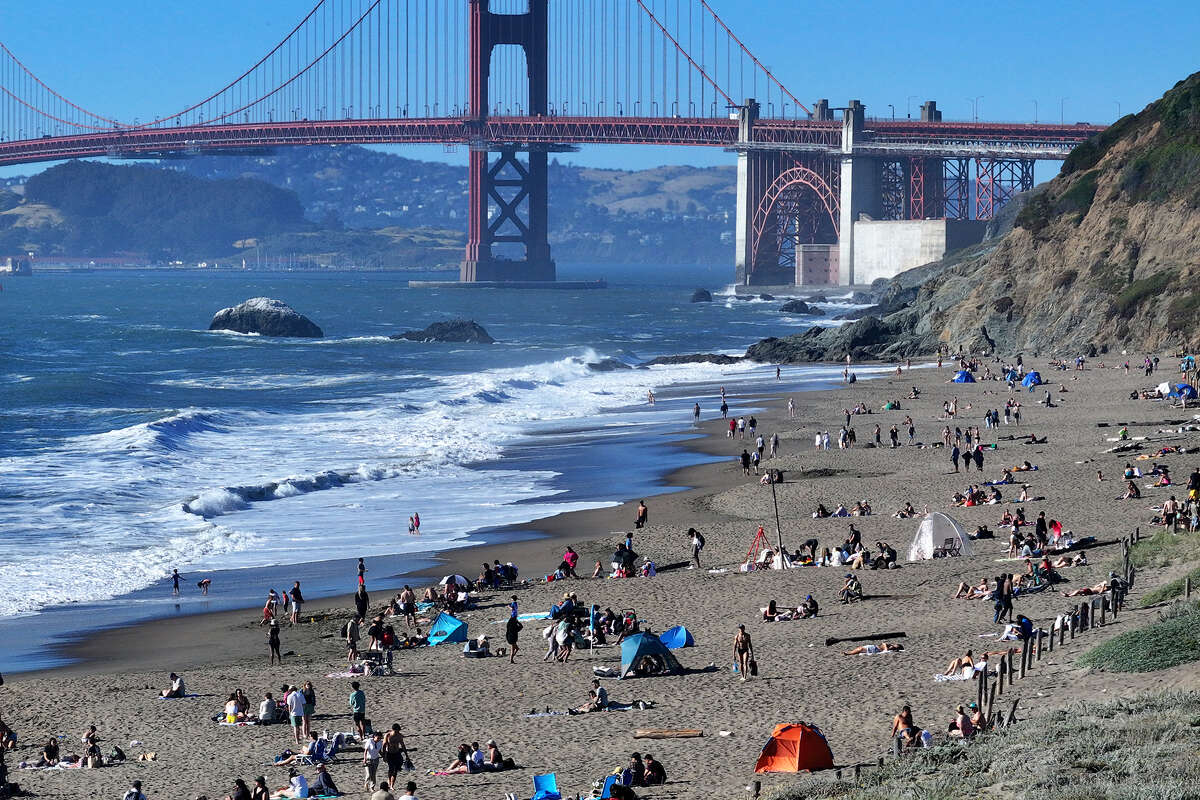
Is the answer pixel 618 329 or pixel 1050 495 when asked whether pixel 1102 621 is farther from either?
pixel 618 329

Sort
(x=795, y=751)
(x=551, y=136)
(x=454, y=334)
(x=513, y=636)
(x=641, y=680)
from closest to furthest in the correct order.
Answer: (x=795, y=751) → (x=641, y=680) → (x=513, y=636) → (x=454, y=334) → (x=551, y=136)

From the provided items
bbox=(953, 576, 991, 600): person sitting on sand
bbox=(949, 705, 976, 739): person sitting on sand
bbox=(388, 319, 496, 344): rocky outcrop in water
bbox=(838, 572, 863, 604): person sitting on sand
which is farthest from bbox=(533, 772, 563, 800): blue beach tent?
bbox=(388, 319, 496, 344): rocky outcrop in water

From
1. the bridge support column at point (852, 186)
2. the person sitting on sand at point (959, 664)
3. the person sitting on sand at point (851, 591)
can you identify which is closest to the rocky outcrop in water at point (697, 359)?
the person sitting on sand at point (851, 591)

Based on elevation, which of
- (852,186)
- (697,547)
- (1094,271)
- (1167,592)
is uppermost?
(852,186)

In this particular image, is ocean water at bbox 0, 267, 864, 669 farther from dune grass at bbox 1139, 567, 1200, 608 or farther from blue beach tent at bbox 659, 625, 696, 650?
dune grass at bbox 1139, 567, 1200, 608

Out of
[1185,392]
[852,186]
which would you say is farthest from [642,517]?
[852,186]

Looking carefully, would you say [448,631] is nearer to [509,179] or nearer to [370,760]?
[370,760]

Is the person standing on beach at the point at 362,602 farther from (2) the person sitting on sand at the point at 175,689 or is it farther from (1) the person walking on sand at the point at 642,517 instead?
(1) the person walking on sand at the point at 642,517
